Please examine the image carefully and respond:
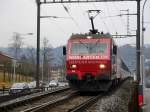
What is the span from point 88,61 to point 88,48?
1186 mm

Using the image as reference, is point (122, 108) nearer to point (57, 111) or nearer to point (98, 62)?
point (57, 111)

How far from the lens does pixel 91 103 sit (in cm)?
2464

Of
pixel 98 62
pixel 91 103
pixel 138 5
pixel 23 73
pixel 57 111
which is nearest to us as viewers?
pixel 57 111

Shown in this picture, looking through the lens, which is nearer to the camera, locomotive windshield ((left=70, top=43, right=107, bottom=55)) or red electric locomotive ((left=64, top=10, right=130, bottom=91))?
red electric locomotive ((left=64, top=10, right=130, bottom=91))

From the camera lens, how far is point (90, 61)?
30.8 meters

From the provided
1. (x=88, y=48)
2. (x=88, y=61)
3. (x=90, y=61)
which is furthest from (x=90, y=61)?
(x=88, y=48)

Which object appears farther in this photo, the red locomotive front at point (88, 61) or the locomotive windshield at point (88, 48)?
the locomotive windshield at point (88, 48)

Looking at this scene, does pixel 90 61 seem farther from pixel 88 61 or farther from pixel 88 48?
pixel 88 48

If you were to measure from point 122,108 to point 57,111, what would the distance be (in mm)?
3328

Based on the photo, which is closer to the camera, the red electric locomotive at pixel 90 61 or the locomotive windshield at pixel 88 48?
the red electric locomotive at pixel 90 61

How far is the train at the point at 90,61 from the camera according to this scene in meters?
30.5

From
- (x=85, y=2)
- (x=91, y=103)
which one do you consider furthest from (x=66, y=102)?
(x=85, y=2)

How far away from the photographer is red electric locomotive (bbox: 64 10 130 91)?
1201 inches

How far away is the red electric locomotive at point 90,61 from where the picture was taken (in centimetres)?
3050
